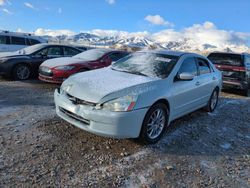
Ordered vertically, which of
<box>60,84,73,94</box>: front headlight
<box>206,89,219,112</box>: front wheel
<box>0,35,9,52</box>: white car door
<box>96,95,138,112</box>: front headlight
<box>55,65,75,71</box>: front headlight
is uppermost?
<box>0,35,9,52</box>: white car door

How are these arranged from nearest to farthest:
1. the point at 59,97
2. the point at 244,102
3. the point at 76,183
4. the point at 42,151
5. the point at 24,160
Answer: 1. the point at 76,183
2. the point at 24,160
3. the point at 42,151
4. the point at 59,97
5. the point at 244,102

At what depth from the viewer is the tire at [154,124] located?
13.4ft

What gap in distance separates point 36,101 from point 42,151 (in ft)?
8.82

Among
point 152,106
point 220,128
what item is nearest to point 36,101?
point 152,106

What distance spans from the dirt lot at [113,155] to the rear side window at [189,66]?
1.08 meters

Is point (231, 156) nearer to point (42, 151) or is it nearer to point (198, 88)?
point (198, 88)

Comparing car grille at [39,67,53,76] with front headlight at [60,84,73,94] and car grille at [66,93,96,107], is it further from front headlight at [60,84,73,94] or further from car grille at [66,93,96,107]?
car grille at [66,93,96,107]

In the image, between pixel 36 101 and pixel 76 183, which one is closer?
pixel 76 183

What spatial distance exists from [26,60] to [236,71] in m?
7.17

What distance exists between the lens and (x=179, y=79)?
189 inches

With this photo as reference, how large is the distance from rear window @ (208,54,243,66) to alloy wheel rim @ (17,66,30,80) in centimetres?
674

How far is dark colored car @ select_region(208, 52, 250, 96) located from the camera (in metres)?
9.17

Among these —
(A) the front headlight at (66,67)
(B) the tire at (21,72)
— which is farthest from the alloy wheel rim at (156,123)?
(B) the tire at (21,72)

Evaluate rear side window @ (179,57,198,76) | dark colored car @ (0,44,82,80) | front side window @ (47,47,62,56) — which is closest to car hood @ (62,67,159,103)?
rear side window @ (179,57,198,76)
